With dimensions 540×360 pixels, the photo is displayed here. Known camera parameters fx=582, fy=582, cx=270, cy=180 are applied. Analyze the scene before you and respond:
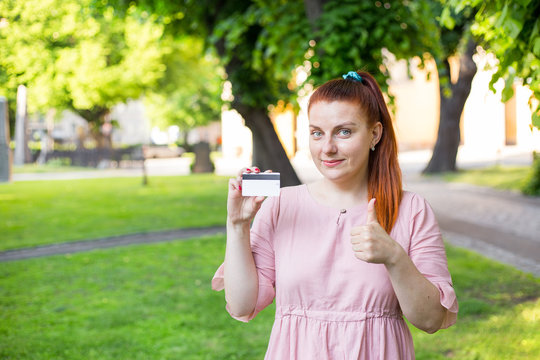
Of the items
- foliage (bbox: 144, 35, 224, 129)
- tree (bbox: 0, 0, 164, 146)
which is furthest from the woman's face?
tree (bbox: 0, 0, 164, 146)

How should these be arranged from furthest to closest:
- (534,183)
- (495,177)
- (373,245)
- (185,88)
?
(185,88) < (495,177) < (534,183) < (373,245)

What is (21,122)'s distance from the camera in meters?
31.6

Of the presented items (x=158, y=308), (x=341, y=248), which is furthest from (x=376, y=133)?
(x=158, y=308)

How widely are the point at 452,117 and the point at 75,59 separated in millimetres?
20270

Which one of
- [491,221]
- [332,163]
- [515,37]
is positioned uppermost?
[515,37]

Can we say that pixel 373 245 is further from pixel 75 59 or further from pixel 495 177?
pixel 75 59

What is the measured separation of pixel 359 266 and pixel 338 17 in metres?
6.53

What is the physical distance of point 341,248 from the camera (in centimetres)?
200

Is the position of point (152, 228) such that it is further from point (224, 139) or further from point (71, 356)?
point (224, 139)

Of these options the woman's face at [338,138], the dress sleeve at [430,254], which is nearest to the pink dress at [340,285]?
the dress sleeve at [430,254]

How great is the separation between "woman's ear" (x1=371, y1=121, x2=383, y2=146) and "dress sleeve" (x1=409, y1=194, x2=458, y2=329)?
0.25m

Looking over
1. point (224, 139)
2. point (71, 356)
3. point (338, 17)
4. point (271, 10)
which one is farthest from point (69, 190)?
point (224, 139)

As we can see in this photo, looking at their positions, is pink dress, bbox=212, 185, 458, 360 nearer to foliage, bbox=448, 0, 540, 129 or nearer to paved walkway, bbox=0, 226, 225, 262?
Result: foliage, bbox=448, 0, 540, 129

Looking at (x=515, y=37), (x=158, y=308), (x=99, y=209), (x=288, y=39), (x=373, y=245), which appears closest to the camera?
(x=373, y=245)
